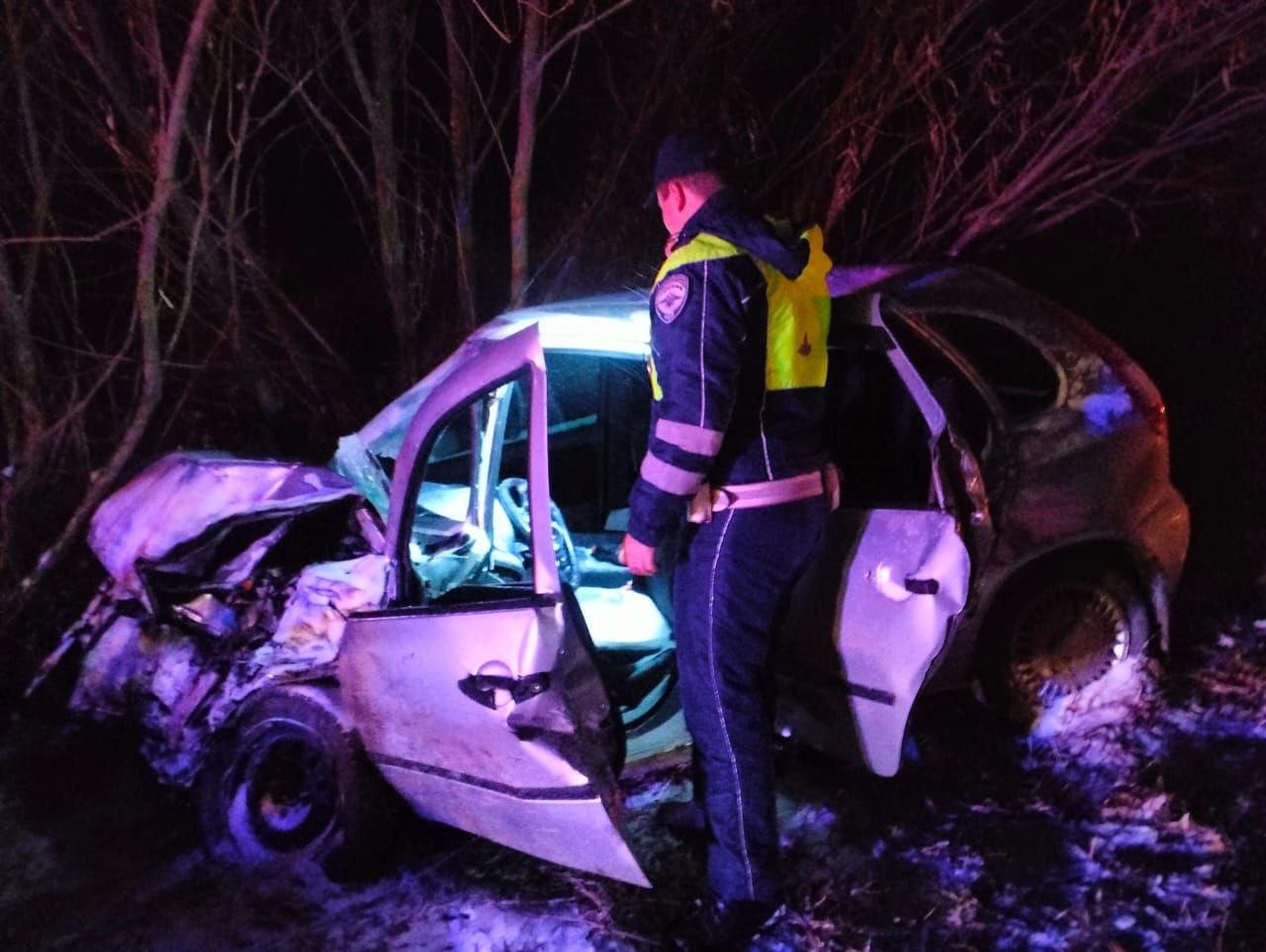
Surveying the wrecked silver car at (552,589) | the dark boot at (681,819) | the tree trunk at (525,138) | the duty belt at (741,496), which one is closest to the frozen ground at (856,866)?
the dark boot at (681,819)

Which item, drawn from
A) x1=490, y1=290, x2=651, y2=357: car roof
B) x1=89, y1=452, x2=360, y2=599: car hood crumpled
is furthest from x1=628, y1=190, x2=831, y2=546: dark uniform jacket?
x1=89, y1=452, x2=360, y2=599: car hood crumpled

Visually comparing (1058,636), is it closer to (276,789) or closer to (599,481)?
(599,481)

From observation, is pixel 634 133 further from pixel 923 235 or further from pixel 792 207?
pixel 923 235

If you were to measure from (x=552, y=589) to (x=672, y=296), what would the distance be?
2.56 feet

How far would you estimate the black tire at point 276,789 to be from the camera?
3.17 meters

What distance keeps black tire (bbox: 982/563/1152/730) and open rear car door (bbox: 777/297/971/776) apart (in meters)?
0.72

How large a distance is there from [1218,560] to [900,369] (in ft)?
10.4

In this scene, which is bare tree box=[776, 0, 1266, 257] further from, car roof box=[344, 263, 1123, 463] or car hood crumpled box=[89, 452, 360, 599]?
car hood crumpled box=[89, 452, 360, 599]

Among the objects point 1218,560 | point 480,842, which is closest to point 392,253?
point 480,842

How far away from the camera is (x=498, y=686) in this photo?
8.61 feet

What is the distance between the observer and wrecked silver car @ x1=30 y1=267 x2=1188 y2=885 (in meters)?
2.70

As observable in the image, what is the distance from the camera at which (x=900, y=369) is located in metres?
3.08

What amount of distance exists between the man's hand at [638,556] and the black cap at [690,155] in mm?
935

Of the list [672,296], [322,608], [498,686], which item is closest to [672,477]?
[672,296]
